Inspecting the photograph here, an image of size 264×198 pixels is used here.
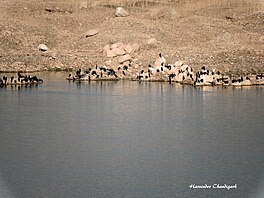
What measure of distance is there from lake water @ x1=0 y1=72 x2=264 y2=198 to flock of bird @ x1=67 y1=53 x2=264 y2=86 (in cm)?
279

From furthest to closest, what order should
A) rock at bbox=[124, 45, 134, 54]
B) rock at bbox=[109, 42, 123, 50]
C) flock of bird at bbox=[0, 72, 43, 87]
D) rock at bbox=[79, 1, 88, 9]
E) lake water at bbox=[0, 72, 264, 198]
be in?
1. rock at bbox=[79, 1, 88, 9]
2. rock at bbox=[109, 42, 123, 50]
3. rock at bbox=[124, 45, 134, 54]
4. flock of bird at bbox=[0, 72, 43, 87]
5. lake water at bbox=[0, 72, 264, 198]

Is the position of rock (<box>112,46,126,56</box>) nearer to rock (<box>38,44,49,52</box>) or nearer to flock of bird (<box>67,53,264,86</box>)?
flock of bird (<box>67,53,264,86</box>)

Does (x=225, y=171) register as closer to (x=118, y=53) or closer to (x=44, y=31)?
(x=118, y=53)

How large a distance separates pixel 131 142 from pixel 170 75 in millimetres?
21138

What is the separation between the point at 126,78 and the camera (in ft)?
167

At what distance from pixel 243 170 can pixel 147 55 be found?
35.2 metres

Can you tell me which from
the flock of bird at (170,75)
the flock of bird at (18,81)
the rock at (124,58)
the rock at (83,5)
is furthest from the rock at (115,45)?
the rock at (83,5)

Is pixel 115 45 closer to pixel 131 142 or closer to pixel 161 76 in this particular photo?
pixel 161 76

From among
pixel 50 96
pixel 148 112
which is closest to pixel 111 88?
pixel 50 96

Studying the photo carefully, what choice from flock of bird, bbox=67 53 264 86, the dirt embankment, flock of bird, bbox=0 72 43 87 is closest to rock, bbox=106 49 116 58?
the dirt embankment

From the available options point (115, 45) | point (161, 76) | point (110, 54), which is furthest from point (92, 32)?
point (161, 76)

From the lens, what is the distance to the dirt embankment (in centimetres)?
5650

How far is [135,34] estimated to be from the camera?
6469 cm

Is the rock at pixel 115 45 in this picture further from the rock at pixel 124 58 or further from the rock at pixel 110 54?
the rock at pixel 124 58
